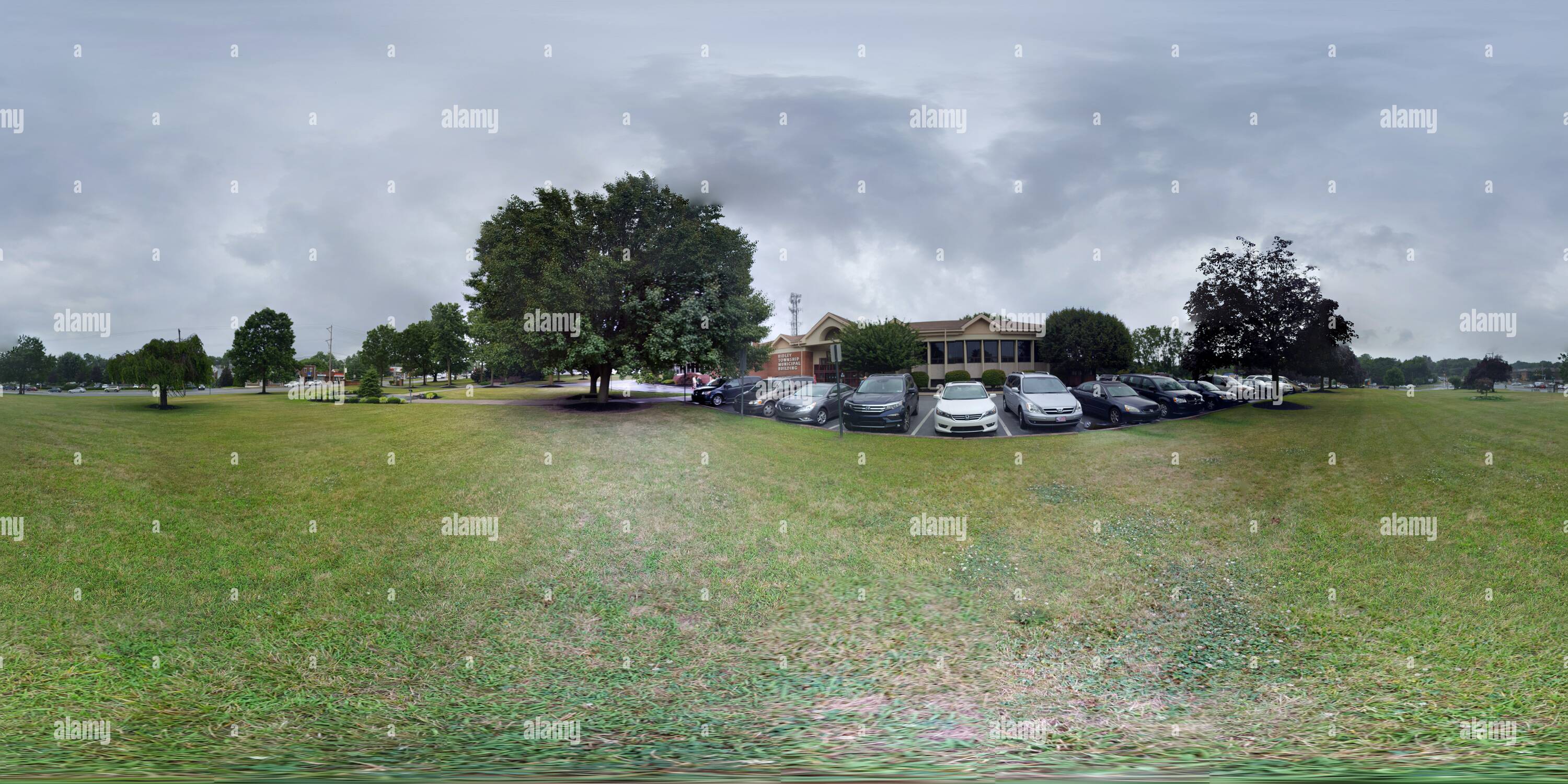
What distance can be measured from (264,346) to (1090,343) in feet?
53.6

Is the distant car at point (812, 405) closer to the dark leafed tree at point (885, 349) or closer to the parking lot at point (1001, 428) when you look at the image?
the parking lot at point (1001, 428)

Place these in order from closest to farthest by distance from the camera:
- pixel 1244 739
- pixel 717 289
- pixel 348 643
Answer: pixel 1244 739
pixel 348 643
pixel 717 289

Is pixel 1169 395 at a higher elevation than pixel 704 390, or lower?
lower

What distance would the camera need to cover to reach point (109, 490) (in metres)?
7.69

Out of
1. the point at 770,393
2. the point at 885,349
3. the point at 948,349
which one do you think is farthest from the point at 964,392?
the point at 885,349

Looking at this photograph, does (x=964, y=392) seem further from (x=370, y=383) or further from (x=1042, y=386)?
(x=370, y=383)

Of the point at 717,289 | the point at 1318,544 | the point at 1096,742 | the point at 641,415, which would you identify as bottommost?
the point at 1096,742

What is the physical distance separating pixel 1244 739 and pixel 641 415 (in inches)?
392

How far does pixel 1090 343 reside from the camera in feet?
46.3

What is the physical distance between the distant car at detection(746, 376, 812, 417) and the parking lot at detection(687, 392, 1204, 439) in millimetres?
436

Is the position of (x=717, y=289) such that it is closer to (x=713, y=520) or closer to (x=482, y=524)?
(x=713, y=520)

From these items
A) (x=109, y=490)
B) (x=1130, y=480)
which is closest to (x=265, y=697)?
(x=109, y=490)

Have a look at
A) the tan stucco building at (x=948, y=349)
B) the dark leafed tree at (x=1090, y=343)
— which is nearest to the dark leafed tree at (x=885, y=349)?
the tan stucco building at (x=948, y=349)

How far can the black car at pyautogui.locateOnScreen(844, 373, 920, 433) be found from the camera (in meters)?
11.2
